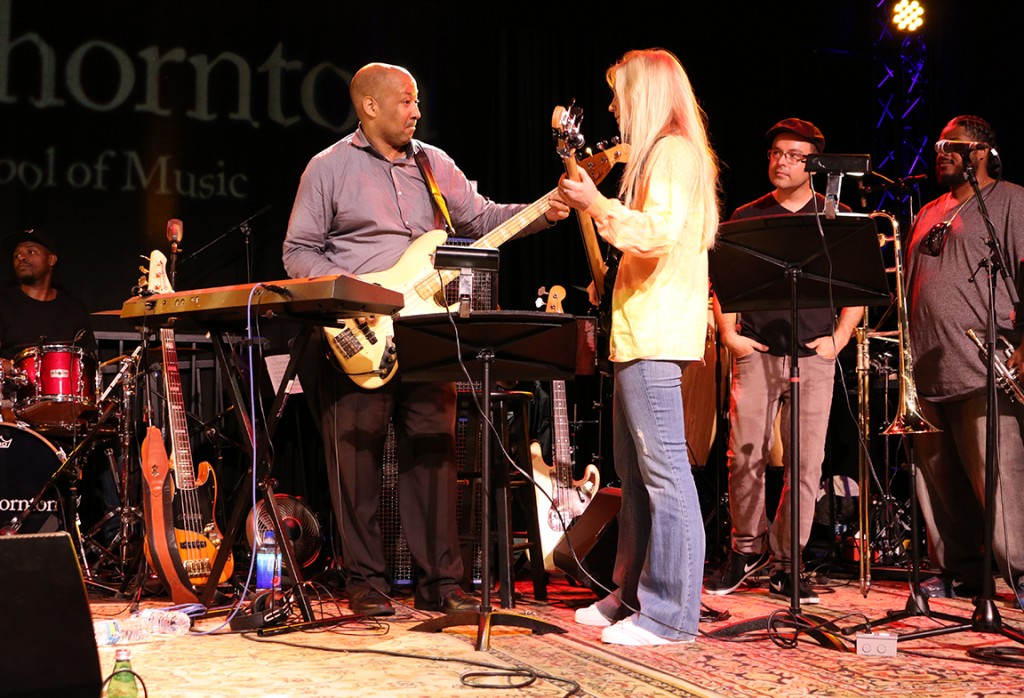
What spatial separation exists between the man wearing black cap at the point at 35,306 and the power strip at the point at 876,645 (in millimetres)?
4788

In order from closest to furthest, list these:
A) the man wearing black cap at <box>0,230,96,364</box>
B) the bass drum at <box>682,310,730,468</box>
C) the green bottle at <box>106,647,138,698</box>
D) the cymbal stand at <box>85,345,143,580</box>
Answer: the green bottle at <box>106,647,138,698</box> → the cymbal stand at <box>85,345,143,580</box> → the bass drum at <box>682,310,730,468</box> → the man wearing black cap at <box>0,230,96,364</box>

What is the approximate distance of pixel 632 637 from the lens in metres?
3.80

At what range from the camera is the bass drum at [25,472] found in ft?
19.0

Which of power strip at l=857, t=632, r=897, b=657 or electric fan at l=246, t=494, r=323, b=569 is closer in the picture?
power strip at l=857, t=632, r=897, b=657

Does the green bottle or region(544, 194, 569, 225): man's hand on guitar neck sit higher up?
region(544, 194, 569, 225): man's hand on guitar neck

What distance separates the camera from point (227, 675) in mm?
3270

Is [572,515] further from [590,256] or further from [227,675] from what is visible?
[227,675]

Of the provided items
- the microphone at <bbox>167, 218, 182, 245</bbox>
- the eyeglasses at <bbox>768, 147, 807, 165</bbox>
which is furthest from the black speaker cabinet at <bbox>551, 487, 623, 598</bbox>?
the microphone at <bbox>167, 218, 182, 245</bbox>

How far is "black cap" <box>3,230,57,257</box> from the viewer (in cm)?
656

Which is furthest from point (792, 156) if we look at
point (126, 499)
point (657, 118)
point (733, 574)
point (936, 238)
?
point (126, 499)

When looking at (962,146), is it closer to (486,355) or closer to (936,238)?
(936,238)

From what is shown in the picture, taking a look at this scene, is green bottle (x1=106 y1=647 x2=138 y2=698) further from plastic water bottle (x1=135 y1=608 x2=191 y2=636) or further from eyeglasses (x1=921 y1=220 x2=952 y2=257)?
eyeglasses (x1=921 y1=220 x2=952 y2=257)

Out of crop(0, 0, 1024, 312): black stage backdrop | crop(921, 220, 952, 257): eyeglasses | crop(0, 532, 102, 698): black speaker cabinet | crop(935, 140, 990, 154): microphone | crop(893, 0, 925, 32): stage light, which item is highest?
crop(893, 0, 925, 32): stage light

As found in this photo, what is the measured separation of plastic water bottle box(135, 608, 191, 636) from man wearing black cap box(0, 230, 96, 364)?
2.81m
